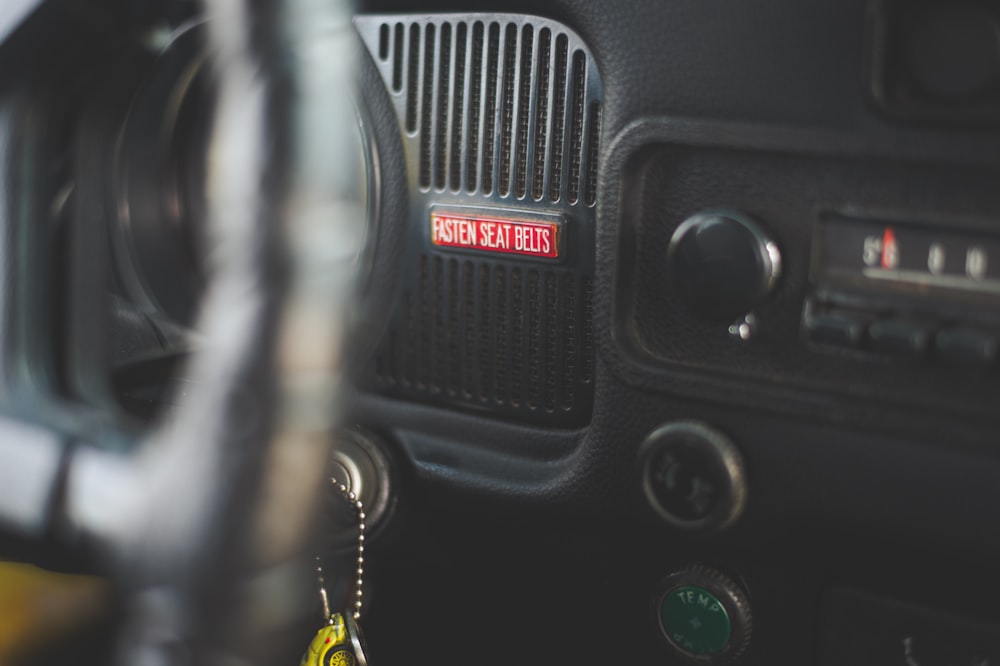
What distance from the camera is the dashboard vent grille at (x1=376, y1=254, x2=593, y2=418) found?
3.04ft

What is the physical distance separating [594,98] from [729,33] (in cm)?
13

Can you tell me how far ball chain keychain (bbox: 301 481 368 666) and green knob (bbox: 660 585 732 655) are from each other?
0.91 feet

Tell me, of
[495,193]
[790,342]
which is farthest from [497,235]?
[790,342]

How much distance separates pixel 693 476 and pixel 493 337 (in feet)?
0.67

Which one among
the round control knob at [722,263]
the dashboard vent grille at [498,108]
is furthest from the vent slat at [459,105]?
the round control knob at [722,263]

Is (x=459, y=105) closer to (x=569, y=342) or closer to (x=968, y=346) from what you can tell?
(x=569, y=342)

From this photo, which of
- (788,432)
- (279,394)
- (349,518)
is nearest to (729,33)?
(788,432)

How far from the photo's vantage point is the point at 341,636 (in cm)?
103

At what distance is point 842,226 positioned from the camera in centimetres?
76

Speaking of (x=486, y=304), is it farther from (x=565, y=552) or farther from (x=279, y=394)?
(x=279, y=394)

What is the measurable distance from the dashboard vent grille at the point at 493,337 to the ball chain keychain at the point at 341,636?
119 mm

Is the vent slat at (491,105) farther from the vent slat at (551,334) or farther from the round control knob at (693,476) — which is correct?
the round control knob at (693,476)

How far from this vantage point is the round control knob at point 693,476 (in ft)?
2.76

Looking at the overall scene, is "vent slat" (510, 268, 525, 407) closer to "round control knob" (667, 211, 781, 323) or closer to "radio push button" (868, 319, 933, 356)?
"round control knob" (667, 211, 781, 323)
